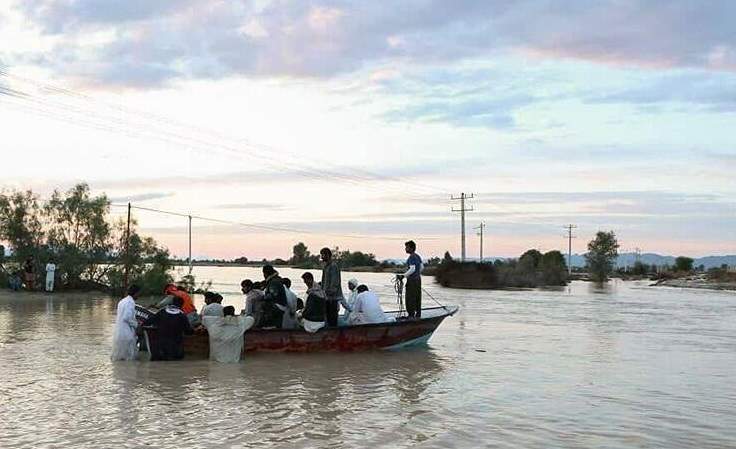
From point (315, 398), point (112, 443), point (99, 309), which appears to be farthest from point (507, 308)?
point (112, 443)

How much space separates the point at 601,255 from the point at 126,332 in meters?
93.7

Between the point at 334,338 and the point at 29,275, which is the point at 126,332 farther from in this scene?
the point at 29,275


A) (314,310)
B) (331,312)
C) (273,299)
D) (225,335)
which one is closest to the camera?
(225,335)

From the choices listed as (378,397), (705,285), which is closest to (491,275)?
(705,285)

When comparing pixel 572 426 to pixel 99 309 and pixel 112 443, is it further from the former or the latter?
pixel 99 309

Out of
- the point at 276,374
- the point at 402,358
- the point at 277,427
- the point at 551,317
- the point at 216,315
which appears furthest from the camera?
the point at 551,317

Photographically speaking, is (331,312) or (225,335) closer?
(225,335)

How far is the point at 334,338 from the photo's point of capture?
1425 centimetres

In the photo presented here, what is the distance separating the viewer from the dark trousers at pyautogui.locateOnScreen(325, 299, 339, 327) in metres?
14.4

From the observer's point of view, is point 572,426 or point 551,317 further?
point 551,317

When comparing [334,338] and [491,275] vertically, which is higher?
[491,275]

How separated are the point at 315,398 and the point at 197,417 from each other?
1906 millimetres

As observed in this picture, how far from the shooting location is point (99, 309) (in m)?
25.6

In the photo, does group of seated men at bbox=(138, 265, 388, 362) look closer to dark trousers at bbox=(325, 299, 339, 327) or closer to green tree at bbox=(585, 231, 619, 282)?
dark trousers at bbox=(325, 299, 339, 327)
